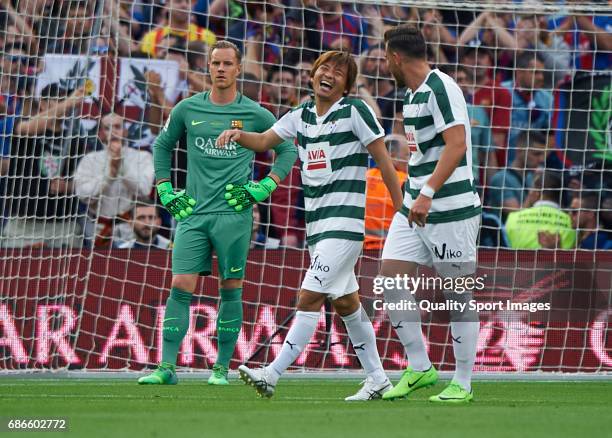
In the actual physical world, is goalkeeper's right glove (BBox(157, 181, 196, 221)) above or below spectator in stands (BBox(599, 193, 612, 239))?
below

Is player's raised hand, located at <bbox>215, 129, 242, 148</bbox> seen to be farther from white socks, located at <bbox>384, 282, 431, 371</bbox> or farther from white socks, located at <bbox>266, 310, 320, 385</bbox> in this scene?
white socks, located at <bbox>384, 282, 431, 371</bbox>

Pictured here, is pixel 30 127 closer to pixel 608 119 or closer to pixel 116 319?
pixel 116 319

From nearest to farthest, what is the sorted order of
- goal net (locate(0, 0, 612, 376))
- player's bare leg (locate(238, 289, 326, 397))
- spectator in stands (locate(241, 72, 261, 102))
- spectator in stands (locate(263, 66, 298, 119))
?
player's bare leg (locate(238, 289, 326, 397)) → goal net (locate(0, 0, 612, 376)) → spectator in stands (locate(241, 72, 261, 102)) → spectator in stands (locate(263, 66, 298, 119))

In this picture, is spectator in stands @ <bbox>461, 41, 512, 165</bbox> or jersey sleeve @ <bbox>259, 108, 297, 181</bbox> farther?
spectator in stands @ <bbox>461, 41, 512, 165</bbox>

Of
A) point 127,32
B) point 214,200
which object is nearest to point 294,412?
point 214,200

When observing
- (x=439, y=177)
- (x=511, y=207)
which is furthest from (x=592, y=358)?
(x=439, y=177)

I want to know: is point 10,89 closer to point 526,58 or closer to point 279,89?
point 279,89

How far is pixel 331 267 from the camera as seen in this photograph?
7.19 m

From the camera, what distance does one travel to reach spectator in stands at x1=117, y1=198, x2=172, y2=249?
11.7 metres

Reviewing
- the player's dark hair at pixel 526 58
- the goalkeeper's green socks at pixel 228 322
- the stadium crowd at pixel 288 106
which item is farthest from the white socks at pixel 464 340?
the player's dark hair at pixel 526 58

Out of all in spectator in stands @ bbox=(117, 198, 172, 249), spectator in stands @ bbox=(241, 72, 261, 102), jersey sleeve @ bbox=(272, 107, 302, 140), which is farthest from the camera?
spectator in stands @ bbox=(241, 72, 261, 102)

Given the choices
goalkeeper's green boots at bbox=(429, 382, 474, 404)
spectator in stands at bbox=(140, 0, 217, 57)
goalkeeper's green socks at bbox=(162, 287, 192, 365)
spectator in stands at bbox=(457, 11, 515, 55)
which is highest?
spectator in stands at bbox=(457, 11, 515, 55)

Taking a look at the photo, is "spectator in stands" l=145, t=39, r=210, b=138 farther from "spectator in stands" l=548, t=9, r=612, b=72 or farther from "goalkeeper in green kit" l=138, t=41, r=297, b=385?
"spectator in stands" l=548, t=9, r=612, b=72

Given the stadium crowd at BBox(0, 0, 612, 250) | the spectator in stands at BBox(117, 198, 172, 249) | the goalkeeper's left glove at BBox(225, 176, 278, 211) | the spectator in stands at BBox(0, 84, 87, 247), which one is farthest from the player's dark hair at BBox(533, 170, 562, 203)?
the spectator in stands at BBox(0, 84, 87, 247)
